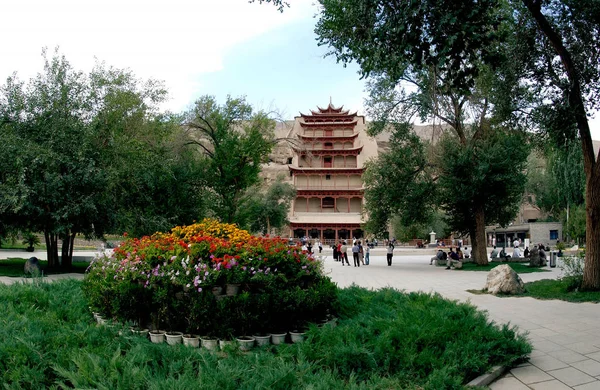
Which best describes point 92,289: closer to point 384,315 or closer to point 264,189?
point 384,315

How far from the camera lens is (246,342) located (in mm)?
4934

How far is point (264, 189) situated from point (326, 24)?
53081 mm

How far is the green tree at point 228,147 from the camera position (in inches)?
798

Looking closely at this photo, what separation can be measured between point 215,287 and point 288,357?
1363 millimetres

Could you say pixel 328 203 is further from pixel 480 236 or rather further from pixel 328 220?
pixel 480 236

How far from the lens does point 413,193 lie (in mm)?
20891

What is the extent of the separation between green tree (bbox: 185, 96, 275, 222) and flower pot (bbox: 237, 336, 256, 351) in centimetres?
1555

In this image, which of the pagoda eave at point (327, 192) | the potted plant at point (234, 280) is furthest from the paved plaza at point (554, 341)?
the pagoda eave at point (327, 192)

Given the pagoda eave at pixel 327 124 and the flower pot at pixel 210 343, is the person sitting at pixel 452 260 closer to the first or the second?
the flower pot at pixel 210 343

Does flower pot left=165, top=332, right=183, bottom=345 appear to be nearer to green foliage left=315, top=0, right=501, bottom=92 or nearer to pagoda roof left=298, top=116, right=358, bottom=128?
green foliage left=315, top=0, right=501, bottom=92

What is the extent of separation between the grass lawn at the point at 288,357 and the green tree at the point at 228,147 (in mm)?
14914

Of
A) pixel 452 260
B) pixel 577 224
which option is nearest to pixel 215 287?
pixel 452 260

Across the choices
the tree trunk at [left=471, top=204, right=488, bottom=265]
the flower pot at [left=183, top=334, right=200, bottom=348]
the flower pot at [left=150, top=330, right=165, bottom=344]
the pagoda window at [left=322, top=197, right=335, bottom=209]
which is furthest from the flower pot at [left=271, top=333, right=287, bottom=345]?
the pagoda window at [left=322, top=197, right=335, bottom=209]

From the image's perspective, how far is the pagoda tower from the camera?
A: 58072 mm
